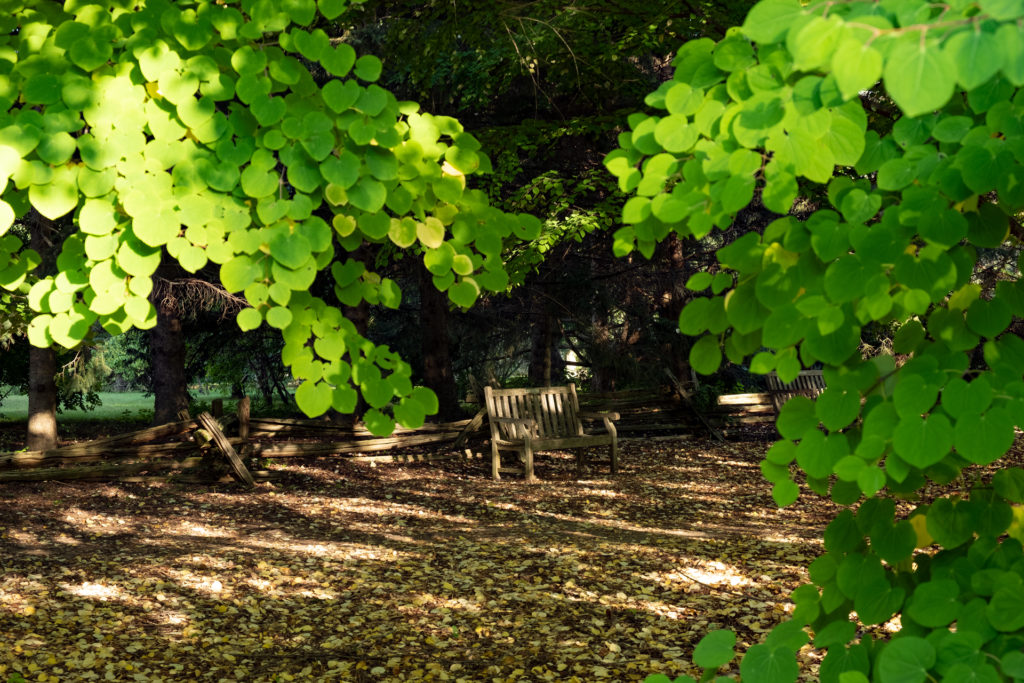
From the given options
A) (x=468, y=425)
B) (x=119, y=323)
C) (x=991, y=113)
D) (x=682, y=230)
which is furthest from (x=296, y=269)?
(x=468, y=425)

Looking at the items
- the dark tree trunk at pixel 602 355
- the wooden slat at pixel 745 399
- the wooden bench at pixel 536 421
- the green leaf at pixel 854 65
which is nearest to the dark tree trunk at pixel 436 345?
the wooden bench at pixel 536 421

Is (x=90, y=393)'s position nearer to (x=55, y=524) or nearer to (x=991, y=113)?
(x=55, y=524)

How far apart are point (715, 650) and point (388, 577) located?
4.98m

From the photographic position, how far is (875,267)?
1.28 m

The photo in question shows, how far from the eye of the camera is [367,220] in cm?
170

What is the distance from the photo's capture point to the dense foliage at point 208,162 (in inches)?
59.1

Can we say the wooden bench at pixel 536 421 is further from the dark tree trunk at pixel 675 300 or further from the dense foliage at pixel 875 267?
the dense foliage at pixel 875 267

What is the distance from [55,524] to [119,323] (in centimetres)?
709

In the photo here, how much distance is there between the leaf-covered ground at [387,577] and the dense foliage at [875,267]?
123 inches

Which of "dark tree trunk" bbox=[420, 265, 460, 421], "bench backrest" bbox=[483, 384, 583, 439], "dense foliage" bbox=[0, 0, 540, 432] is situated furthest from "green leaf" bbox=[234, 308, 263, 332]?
"dark tree trunk" bbox=[420, 265, 460, 421]

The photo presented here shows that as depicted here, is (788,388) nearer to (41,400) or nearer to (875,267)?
(41,400)

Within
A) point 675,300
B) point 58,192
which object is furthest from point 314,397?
point 675,300

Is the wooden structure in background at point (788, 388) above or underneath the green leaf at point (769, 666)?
underneath

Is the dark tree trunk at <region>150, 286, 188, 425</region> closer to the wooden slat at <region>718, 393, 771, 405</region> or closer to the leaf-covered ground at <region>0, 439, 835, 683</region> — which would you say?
the leaf-covered ground at <region>0, 439, 835, 683</region>
